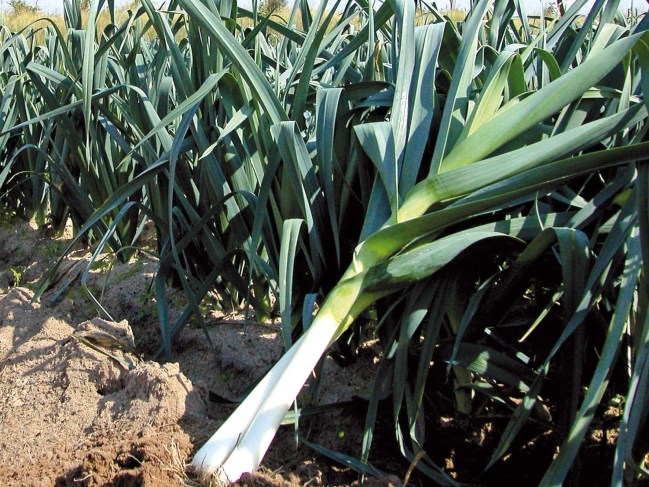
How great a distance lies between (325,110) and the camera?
4.72 feet

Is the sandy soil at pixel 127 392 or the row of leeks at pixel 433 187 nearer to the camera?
the row of leeks at pixel 433 187

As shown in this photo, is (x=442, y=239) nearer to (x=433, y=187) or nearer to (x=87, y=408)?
(x=433, y=187)

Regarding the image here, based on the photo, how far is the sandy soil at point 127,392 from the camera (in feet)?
4.16

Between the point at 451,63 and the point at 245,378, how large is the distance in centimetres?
84

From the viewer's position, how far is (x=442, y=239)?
3.92 ft

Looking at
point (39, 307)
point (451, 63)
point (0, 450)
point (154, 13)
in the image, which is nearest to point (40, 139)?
point (39, 307)

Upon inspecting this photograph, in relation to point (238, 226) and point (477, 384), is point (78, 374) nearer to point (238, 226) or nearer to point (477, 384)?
point (238, 226)

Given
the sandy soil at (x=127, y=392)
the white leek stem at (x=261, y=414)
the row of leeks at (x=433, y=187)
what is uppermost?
the row of leeks at (x=433, y=187)

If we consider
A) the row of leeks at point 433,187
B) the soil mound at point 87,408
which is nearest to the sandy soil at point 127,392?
the soil mound at point 87,408

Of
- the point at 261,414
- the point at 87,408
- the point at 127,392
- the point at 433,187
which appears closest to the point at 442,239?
the point at 433,187

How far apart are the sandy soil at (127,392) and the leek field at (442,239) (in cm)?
5

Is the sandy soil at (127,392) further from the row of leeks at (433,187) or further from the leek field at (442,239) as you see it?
the row of leeks at (433,187)

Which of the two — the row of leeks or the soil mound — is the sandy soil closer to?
the soil mound

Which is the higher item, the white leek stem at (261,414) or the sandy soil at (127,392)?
the white leek stem at (261,414)
